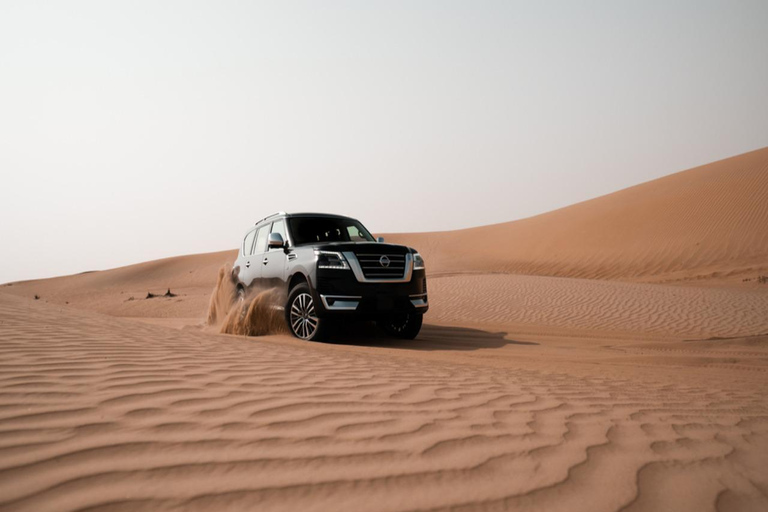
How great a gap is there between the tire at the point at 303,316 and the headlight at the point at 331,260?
46 cm

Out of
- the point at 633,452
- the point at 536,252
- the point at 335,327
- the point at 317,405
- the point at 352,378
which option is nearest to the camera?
the point at 633,452

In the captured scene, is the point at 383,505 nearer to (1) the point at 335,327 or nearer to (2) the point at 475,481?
(2) the point at 475,481

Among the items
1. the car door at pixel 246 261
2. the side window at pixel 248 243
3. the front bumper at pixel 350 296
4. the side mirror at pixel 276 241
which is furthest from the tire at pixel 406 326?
the side window at pixel 248 243

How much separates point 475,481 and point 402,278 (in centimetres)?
565

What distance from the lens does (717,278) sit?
77.8ft

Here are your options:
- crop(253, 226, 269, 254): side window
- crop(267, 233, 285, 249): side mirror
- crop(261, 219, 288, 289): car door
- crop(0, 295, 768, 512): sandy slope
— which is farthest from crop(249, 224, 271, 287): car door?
crop(0, 295, 768, 512): sandy slope

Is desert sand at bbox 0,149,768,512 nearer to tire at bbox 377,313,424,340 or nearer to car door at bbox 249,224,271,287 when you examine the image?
tire at bbox 377,313,424,340

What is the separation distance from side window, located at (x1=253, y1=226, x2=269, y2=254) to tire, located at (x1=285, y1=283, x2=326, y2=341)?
1.53m

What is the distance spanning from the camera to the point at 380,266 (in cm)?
752

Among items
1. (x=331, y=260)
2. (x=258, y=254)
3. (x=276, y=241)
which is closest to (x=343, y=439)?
(x=331, y=260)

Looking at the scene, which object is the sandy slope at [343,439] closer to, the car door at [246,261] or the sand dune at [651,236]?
the car door at [246,261]

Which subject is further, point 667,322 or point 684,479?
point 667,322

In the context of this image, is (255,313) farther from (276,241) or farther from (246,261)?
(276,241)

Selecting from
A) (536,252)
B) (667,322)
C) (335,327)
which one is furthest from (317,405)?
(536,252)
